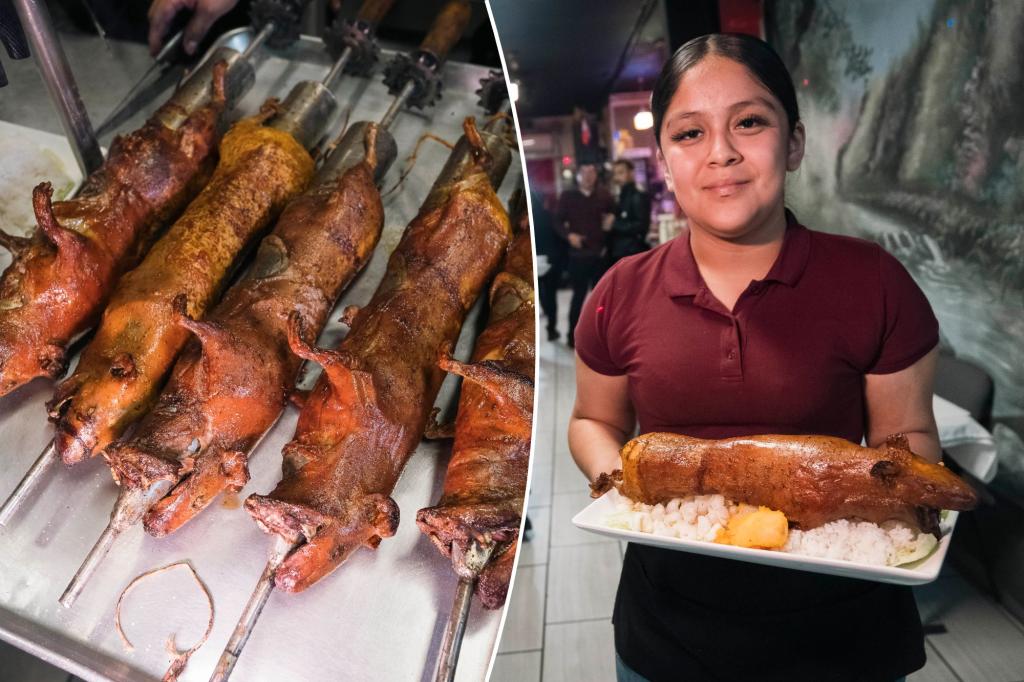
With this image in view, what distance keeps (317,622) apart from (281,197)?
1.35 m

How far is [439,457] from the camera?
1891 millimetres

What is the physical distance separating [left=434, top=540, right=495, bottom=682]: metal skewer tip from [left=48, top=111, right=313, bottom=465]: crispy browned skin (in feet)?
2.66

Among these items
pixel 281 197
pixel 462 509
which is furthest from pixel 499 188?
pixel 462 509

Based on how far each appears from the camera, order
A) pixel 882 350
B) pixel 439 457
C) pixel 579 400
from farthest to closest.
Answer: pixel 439 457 → pixel 579 400 → pixel 882 350

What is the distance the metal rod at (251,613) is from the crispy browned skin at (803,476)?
0.77 m

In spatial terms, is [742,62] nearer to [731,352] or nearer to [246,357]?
[731,352]

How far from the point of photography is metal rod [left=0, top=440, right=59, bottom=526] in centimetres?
175

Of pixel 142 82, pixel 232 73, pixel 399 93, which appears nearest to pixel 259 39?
pixel 232 73

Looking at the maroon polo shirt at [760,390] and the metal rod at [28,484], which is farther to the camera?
the metal rod at [28,484]

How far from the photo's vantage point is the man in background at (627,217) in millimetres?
1229

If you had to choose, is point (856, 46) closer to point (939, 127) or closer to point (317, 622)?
point (939, 127)

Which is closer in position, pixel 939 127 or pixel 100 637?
pixel 939 127

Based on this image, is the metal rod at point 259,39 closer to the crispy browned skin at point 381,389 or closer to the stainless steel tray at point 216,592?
the crispy browned skin at point 381,389

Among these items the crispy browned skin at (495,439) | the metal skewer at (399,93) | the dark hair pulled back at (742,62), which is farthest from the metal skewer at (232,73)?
the dark hair pulled back at (742,62)
